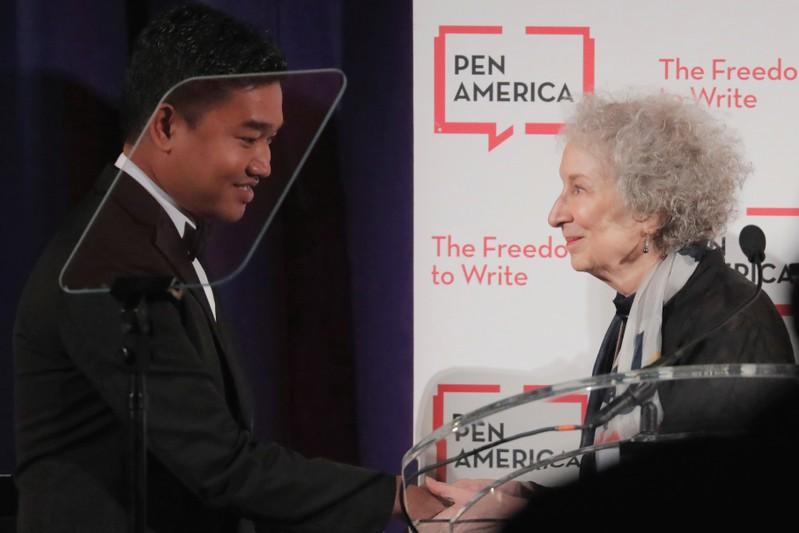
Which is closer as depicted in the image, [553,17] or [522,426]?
[522,426]

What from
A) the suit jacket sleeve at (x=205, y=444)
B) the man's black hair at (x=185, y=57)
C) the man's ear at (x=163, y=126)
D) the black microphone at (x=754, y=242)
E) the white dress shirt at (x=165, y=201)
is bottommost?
the suit jacket sleeve at (x=205, y=444)

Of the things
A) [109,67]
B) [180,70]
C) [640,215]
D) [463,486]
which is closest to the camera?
[463,486]

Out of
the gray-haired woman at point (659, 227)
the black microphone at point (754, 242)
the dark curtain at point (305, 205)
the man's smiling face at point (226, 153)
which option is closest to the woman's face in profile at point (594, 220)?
the gray-haired woman at point (659, 227)

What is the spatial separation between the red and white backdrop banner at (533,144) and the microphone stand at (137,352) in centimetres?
125

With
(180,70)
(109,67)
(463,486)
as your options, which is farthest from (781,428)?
(109,67)

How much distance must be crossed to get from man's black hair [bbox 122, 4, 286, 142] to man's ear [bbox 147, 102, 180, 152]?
351 millimetres

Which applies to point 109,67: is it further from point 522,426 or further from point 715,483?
point 715,483

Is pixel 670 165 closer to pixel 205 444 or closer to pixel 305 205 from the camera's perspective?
pixel 305 205

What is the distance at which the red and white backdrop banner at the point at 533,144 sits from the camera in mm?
2697

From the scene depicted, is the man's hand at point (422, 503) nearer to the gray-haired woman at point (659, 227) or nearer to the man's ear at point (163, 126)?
the man's ear at point (163, 126)

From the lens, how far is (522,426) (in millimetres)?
1546

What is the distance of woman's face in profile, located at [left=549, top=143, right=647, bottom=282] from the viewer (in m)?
2.50

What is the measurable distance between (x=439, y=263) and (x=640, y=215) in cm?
53

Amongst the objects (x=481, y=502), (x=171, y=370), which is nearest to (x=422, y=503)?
(x=481, y=502)
